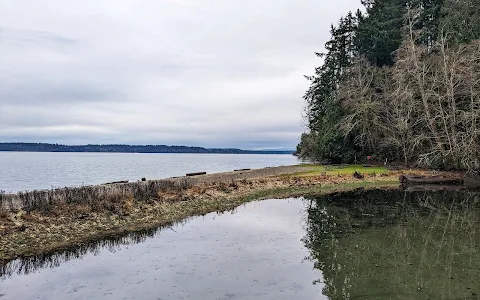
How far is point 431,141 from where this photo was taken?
35781 mm

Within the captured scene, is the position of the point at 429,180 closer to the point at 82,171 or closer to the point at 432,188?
the point at 432,188

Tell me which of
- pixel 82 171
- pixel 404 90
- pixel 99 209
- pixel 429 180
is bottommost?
pixel 82 171

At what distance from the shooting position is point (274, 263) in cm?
1077

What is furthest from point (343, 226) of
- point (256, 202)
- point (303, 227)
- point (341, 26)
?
point (341, 26)

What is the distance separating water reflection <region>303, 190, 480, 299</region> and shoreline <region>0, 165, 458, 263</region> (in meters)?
5.86

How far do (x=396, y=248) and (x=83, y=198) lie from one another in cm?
1400

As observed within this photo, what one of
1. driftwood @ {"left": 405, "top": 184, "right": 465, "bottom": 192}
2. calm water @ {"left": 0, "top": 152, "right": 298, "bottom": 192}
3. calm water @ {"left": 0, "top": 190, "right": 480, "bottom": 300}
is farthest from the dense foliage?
calm water @ {"left": 0, "top": 152, "right": 298, "bottom": 192}

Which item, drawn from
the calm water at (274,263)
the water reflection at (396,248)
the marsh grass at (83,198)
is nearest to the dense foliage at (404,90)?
the water reflection at (396,248)

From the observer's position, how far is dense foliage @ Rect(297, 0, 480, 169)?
32938mm

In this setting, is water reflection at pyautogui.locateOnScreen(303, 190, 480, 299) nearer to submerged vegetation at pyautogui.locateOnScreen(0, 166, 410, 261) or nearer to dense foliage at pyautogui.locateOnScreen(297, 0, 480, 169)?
submerged vegetation at pyautogui.locateOnScreen(0, 166, 410, 261)

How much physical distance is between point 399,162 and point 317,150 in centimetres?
1049

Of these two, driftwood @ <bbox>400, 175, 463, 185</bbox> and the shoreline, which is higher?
driftwood @ <bbox>400, 175, 463, 185</bbox>

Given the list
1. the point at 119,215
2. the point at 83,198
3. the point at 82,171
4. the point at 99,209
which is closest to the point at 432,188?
the point at 119,215

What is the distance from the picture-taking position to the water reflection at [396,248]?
8.70 metres
